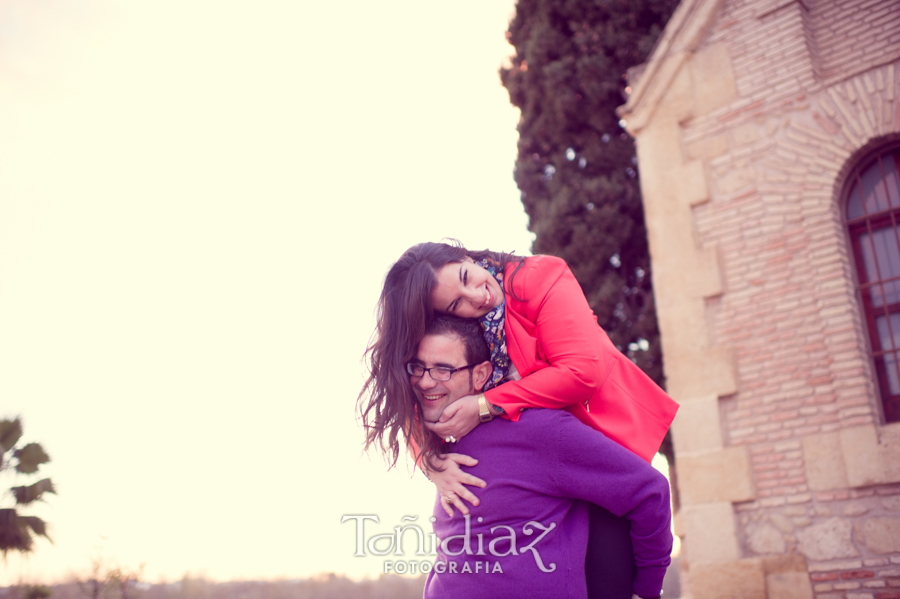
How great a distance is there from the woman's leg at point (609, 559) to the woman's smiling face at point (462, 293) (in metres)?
0.82

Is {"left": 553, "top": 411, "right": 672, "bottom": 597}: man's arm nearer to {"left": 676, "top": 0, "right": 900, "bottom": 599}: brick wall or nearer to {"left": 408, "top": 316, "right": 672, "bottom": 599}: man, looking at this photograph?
{"left": 408, "top": 316, "right": 672, "bottom": 599}: man

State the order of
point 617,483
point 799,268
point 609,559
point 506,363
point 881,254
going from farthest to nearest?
point 799,268, point 881,254, point 506,363, point 609,559, point 617,483

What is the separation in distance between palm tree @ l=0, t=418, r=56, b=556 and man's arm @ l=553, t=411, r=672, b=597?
8176 mm

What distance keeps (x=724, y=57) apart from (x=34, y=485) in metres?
9.52

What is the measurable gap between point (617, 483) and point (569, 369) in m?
0.40

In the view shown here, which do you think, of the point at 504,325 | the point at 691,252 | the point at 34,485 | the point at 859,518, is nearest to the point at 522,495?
the point at 504,325

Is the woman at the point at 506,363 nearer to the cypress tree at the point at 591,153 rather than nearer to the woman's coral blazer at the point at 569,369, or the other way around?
the woman's coral blazer at the point at 569,369

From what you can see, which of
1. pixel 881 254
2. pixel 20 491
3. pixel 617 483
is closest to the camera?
pixel 617 483

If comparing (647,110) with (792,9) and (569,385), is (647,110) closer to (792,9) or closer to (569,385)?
(792,9)

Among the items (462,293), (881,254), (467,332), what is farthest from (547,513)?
(881,254)

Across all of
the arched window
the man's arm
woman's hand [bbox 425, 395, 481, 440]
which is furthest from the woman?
the arched window

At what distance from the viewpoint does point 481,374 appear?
7.98ft

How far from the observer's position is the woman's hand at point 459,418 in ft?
A: 7.36

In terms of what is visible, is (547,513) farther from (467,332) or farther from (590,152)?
(590,152)
